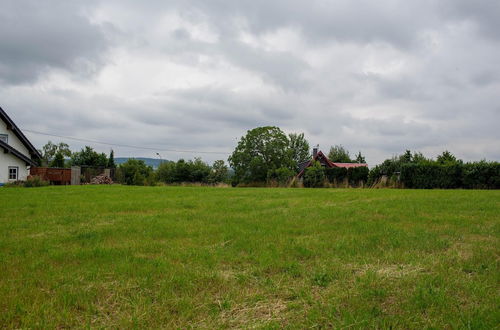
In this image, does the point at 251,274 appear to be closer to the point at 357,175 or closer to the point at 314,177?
the point at 314,177

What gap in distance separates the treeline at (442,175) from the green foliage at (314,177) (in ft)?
12.4

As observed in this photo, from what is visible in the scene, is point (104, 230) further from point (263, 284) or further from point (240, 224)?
point (263, 284)

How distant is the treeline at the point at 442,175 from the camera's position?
762 inches

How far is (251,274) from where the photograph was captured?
365cm

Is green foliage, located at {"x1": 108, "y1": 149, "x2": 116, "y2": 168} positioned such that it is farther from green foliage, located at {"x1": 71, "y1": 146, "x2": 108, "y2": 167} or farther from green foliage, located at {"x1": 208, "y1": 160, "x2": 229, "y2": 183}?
green foliage, located at {"x1": 208, "y1": 160, "x2": 229, "y2": 183}

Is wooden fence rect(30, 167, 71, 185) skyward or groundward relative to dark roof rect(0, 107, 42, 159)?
groundward

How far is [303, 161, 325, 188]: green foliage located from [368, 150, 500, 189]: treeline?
12.4 ft

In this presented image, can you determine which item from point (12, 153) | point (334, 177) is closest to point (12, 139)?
point (12, 153)

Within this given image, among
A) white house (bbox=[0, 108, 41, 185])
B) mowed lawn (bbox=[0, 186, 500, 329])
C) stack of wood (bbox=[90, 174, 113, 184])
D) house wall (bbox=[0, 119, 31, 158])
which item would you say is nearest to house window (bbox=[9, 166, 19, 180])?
white house (bbox=[0, 108, 41, 185])

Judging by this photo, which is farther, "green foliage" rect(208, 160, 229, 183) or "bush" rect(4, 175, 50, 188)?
"green foliage" rect(208, 160, 229, 183)

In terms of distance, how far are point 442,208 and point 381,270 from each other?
5912mm

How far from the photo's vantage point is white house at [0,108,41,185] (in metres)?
27.0

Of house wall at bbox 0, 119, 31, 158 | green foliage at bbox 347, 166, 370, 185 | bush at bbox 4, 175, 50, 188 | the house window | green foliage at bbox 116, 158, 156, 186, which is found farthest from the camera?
house wall at bbox 0, 119, 31, 158

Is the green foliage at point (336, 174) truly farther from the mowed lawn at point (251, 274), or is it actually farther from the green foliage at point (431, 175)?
the mowed lawn at point (251, 274)
